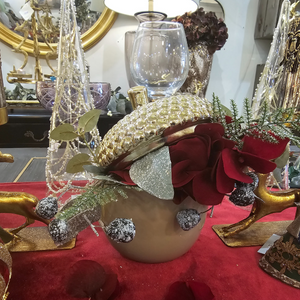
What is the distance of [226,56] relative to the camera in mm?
1260

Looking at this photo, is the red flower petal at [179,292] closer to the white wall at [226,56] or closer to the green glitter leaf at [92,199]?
the green glitter leaf at [92,199]

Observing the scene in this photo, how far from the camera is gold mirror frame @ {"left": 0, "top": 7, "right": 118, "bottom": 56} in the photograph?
3.51 feet

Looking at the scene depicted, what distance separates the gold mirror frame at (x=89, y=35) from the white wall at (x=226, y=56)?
0.09 ft

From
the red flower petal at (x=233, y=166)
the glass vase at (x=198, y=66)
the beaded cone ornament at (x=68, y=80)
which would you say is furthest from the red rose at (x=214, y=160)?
the glass vase at (x=198, y=66)

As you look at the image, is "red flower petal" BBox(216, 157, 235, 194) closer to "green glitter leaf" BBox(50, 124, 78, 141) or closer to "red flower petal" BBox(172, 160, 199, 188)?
"red flower petal" BBox(172, 160, 199, 188)

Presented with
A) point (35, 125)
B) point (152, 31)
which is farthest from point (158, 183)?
point (35, 125)

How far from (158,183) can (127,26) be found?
1.12m

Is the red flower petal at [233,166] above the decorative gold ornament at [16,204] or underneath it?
above

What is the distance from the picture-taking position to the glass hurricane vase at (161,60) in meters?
0.51

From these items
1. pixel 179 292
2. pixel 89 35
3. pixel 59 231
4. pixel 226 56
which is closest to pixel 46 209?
pixel 59 231

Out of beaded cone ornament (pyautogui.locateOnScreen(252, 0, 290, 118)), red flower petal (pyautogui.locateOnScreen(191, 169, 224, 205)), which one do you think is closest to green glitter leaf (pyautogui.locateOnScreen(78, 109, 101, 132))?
red flower petal (pyautogui.locateOnScreen(191, 169, 224, 205))

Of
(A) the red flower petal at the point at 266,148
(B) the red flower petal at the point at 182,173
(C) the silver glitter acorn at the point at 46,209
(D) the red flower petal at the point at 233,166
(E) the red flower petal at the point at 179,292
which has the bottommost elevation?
(E) the red flower petal at the point at 179,292

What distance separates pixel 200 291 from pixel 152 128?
171 mm

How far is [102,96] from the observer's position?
76cm
